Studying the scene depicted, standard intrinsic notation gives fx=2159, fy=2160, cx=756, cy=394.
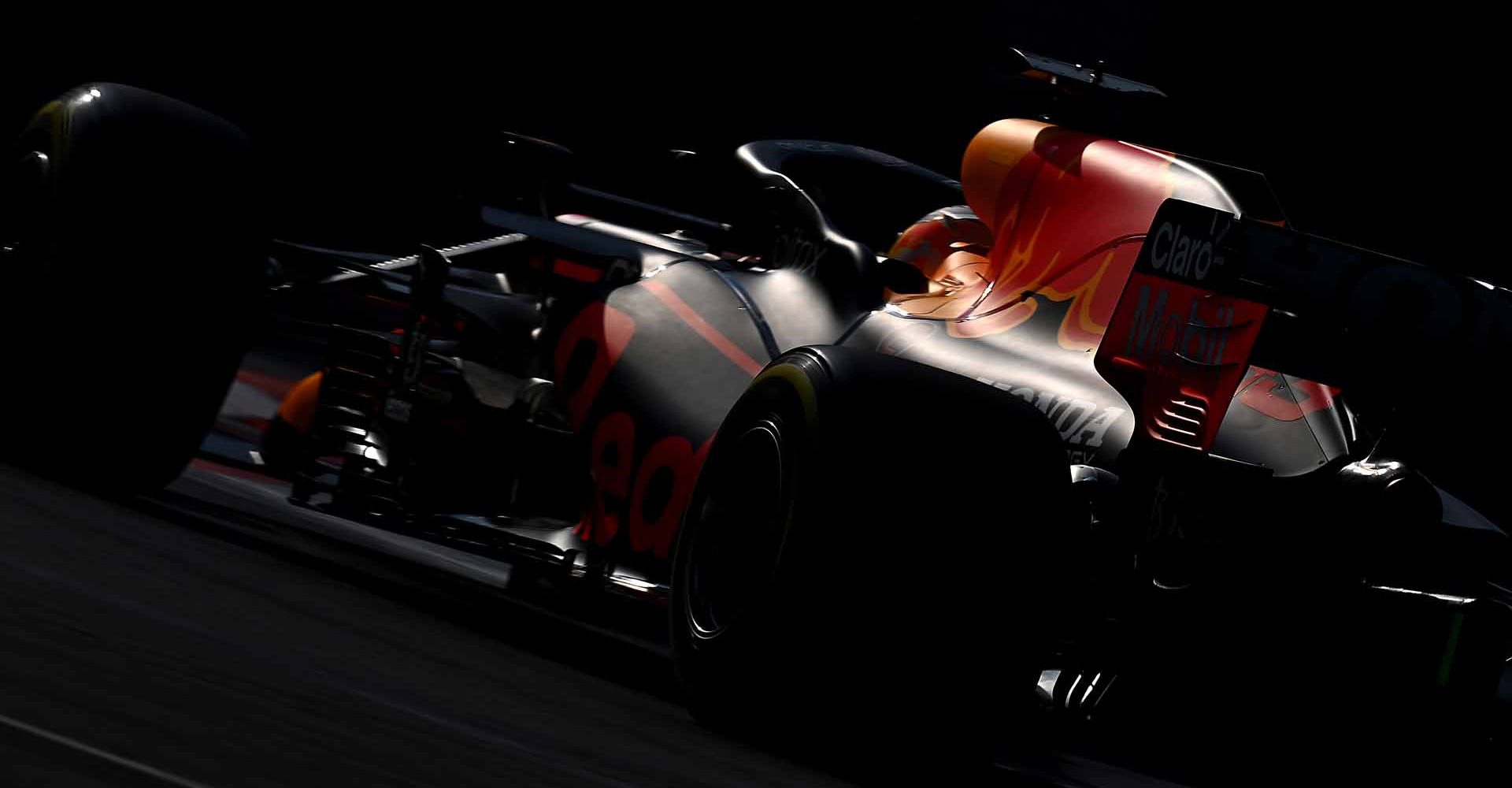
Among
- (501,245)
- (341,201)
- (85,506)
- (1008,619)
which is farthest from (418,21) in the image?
(1008,619)

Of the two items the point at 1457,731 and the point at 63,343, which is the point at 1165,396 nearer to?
the point at 1457,731

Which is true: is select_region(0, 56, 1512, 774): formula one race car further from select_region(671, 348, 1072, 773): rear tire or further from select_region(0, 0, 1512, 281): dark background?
select_region(0, 0, 1512, 281): dark background

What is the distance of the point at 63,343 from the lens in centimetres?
586

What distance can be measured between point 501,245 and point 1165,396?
3.23 meters

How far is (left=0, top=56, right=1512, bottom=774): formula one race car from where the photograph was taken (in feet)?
11.6

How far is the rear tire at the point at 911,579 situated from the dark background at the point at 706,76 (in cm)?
950

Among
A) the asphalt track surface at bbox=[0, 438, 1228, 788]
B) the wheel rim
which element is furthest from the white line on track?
the wheel rim

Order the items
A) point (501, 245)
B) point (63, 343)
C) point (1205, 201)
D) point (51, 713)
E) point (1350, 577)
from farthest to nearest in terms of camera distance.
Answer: point (501, 245) → point (63, 343) → point (1205, 201) → point (1350, 577) → point (51, 713)

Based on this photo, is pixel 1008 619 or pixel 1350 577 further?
pixel 1350 577

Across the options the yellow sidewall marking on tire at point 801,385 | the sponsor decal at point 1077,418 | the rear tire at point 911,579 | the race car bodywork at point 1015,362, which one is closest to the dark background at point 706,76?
the race car bodywork at point 1015,362

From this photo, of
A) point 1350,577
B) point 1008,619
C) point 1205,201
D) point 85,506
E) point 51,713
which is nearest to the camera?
point 51,713

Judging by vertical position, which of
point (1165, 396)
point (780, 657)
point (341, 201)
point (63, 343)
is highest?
point (1165, 396)

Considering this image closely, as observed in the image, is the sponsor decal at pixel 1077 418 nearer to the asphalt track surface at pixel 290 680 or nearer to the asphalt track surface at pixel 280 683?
the asphalt track surface at pixel 290 680

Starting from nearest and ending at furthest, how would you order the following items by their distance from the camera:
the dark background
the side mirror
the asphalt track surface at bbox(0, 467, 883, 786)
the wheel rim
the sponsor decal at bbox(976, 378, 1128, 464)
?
the asphalt track surface at bbox(0, 467, 883, 786), the wheel rim, the sponsor decal at bbox(976, 378, 1128, 464), the side mirror, the dark background
